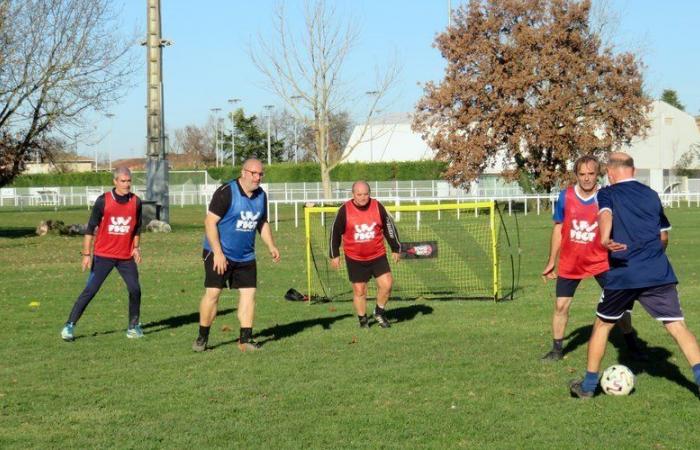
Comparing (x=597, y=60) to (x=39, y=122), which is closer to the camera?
(x=39, y=122)

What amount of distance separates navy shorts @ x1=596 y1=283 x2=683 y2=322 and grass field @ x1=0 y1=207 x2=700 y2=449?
2.16 feet

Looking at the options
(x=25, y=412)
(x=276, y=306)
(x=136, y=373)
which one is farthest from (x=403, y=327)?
(x=25, y=412)

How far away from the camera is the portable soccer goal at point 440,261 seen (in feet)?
46.8

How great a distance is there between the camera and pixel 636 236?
7.19 meters

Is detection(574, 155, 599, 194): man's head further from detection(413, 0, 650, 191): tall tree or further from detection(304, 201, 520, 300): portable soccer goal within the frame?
detection(413, 0, 650, 191): tall tree

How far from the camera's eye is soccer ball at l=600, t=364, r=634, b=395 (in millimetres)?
7492

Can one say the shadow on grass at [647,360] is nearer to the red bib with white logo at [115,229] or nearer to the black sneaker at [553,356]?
the black sneaker at [553,356]

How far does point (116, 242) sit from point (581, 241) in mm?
5095

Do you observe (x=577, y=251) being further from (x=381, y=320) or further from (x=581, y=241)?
(x=381, y=320)

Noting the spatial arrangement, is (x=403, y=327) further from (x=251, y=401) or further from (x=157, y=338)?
(x=251, y=401)

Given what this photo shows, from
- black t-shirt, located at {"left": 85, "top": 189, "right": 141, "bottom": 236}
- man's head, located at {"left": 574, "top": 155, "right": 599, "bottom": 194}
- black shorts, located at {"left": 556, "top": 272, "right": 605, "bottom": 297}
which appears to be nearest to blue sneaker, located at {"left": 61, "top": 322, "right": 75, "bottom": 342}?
black t-shirt, located at {"left": 85, "top": 189, "right": 141, "bottom": 236}

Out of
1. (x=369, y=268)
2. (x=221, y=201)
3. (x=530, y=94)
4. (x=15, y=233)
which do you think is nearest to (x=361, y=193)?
(x=369, y=268)

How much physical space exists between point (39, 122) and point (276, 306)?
21804mm

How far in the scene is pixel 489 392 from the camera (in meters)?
7.75
